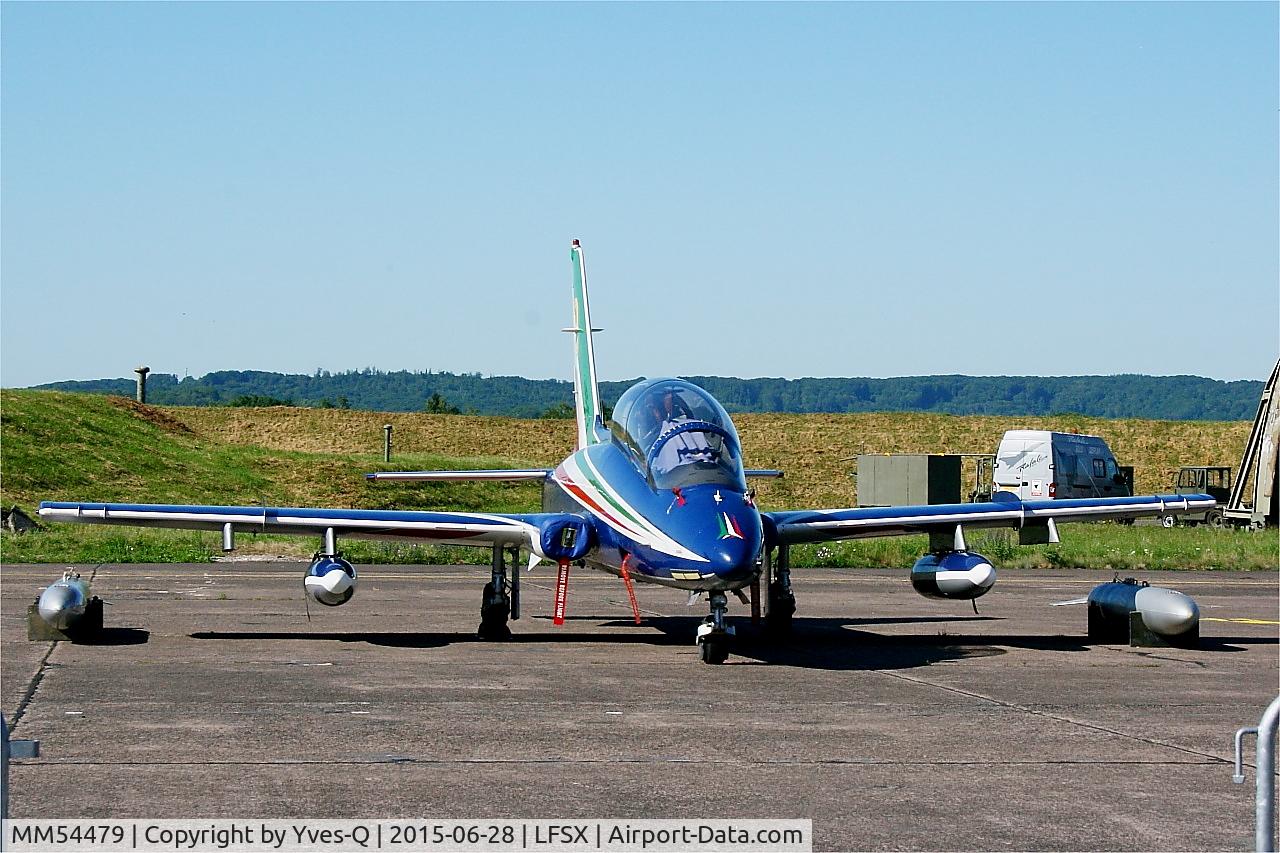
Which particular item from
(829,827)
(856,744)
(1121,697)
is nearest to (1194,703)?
(1121,697)

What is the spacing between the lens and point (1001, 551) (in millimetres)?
37375

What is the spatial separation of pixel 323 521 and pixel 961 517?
8.17 metres

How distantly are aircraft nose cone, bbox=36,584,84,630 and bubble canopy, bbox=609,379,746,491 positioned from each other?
670 cm

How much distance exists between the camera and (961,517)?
19484 millimetres

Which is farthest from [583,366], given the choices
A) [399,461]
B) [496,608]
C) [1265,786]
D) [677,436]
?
[399,461]

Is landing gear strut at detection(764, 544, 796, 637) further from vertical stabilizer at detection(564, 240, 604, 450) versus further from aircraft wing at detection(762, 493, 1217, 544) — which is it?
vertical stabilizer at detection(564, 240, 604, 450)

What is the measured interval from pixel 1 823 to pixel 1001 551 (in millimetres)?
33310

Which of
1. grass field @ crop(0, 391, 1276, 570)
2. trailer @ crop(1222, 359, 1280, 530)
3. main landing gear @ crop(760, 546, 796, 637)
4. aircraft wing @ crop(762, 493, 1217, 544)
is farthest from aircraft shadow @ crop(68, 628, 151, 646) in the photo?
trailer @ crop(1222, 359, 1280, 530)

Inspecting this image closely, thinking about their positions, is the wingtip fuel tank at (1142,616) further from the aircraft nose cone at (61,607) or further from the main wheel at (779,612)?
the aircraft nose cone at (61,607)

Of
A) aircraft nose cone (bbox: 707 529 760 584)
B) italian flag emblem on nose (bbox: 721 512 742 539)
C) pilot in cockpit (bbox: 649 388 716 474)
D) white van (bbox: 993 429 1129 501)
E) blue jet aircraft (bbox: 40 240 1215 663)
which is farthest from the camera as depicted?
white van (bbox: 993 429 1129 501)

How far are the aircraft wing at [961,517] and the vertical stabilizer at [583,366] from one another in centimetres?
388

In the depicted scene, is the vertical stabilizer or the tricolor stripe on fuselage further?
the vertical stabilizer

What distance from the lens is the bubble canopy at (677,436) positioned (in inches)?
647

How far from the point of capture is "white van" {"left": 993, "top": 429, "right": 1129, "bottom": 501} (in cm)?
5403
